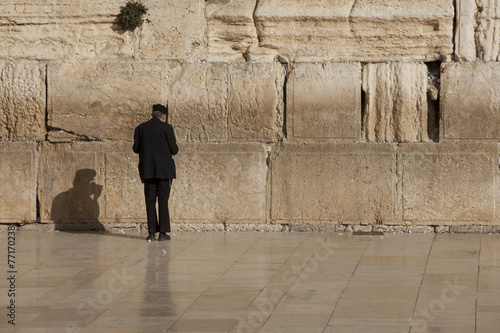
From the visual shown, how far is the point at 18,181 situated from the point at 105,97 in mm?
1477

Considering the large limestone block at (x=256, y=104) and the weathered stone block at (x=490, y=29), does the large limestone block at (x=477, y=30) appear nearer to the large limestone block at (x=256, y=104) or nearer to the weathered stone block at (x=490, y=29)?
the weathered stone block at (x=490, y=29)

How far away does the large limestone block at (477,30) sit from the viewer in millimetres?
9844

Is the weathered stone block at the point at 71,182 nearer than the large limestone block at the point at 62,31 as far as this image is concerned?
Yes

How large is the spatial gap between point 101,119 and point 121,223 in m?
1.28

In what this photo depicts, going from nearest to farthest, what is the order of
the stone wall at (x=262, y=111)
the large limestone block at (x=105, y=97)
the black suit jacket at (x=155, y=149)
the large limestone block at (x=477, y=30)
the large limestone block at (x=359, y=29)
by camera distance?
1. the black suit jacket at (x=155, y=149)
2. the stone wall at (x=262, y=111)
3. the large limestone block at (x=477, y=30)
4. the large limestone block at (x=359, y=29)
5. the large limestone block at (x=105, y=97)

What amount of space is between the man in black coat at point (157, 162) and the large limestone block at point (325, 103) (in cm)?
157

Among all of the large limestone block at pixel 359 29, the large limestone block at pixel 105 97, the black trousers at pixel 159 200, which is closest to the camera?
the black trousers at pixel 159 200

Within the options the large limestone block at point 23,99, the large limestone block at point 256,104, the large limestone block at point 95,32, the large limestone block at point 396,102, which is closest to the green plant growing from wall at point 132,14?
the large limestone block at point 95,32

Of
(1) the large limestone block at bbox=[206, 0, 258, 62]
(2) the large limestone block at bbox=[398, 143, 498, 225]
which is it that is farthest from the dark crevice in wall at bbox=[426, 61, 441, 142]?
(1) the large limestone block at bbox=[206, 0, 258, 62]

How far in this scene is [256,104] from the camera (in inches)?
394

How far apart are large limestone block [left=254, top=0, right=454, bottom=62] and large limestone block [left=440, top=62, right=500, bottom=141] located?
0.40m

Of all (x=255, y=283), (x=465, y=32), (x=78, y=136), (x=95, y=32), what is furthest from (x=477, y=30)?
(x=78, y=136)

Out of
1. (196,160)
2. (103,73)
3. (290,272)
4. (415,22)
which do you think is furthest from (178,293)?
(415,22)

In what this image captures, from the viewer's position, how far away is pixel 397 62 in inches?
392
